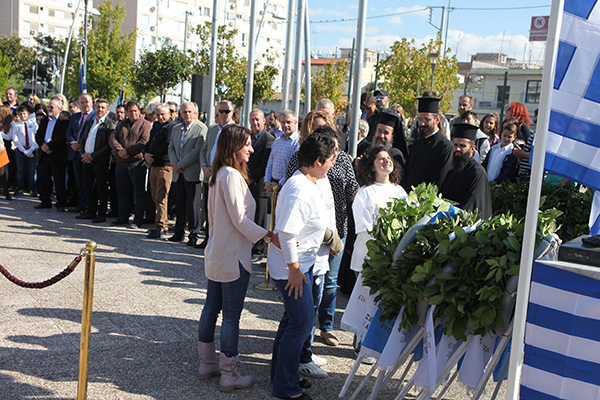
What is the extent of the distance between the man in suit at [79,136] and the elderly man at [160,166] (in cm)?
199

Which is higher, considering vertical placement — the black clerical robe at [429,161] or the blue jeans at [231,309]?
the black clerical robe at [429,161]

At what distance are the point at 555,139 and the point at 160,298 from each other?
180 inches

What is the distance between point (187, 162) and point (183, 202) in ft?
2.54

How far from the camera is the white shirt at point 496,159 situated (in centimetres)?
792

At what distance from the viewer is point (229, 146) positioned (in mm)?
4156

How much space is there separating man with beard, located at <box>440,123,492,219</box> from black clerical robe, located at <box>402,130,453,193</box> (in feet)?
2.35

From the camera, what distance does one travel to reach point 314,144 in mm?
3984

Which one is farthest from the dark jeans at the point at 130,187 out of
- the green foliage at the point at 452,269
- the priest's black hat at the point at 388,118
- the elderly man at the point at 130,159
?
the green foliage at the point at 452,269

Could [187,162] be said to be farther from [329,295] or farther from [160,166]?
[329,295]

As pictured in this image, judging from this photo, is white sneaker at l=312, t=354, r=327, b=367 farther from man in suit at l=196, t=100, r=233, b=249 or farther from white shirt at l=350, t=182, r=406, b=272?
man in suit at l=196, t=100, r=233, b=249

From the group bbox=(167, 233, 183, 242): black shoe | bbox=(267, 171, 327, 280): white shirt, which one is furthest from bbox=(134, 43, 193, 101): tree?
bbox=(267, 171, 327, 280): white shirt

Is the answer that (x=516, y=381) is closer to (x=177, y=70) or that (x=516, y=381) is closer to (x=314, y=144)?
(x=314, y=144)

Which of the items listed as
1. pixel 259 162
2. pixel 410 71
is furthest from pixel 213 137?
pixel 410 71

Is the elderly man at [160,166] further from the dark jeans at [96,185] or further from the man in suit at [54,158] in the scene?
the man in suit at [54,158]
